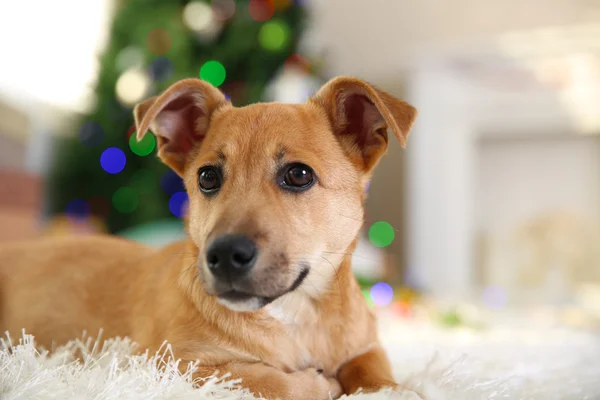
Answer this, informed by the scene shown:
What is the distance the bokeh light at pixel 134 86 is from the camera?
16.6 feet

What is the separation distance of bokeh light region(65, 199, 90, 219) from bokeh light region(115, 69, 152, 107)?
49.5 inches

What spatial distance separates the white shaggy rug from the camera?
1.22 metres

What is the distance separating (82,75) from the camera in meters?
6.35

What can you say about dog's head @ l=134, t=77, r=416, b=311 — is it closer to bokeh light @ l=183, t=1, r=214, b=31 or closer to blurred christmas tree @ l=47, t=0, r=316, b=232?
blurred christmas tree @ l=47, t=0, r=316, b=232

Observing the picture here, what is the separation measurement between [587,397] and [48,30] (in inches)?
236

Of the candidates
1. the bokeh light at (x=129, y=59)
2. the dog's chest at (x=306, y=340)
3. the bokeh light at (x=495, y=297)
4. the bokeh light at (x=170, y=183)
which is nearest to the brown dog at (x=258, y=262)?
the dog's chest at (x=306, y=340)

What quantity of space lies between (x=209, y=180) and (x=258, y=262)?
0.38m

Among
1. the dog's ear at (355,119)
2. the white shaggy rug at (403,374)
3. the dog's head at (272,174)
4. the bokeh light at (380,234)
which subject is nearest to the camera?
the white shaggy rug at (403,374)

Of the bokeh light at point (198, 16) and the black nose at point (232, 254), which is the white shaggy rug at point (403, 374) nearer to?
the black nose at point (232, 254)

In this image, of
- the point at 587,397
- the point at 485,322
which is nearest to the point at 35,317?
the point at 587,397

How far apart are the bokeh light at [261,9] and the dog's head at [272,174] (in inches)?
143

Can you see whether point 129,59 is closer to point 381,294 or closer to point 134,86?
point 134,86

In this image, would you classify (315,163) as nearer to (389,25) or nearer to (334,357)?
(334,357)

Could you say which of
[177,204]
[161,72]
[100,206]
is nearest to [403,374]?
[177,204]
